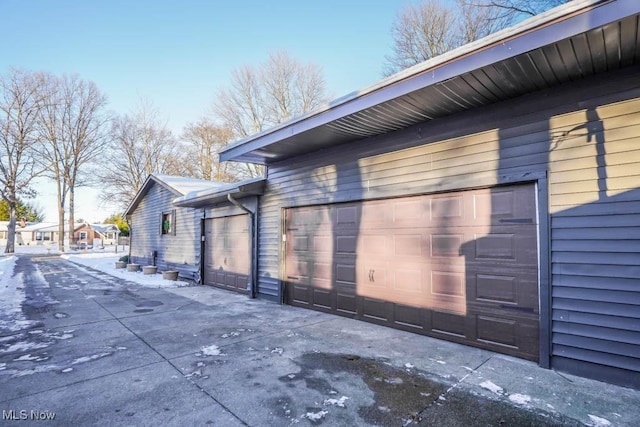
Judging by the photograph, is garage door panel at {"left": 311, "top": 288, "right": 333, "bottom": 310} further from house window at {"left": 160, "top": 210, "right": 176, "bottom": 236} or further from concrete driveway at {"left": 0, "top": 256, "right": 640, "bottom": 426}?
house window at {"left": 160, "top": 210, "right": 176, "bottom": 236}

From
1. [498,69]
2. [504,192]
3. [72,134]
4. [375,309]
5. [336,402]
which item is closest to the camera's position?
[336,402]

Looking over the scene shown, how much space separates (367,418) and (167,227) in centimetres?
1163

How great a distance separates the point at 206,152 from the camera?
24625 mm

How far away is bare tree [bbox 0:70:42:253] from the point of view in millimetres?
23250

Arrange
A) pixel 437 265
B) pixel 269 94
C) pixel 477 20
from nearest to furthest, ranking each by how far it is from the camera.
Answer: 1. pixel 437 265
2. pixel 477 20
3. pixel 269 94

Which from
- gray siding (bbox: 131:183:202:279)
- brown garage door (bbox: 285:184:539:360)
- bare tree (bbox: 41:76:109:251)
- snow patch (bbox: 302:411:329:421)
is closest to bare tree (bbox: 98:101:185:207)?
bare tree (bbox: 41:76:109:251)

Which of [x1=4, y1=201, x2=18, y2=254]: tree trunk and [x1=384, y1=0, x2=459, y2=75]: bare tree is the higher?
[x1=384, y1=0, x2=459, y2=75]: bare tree

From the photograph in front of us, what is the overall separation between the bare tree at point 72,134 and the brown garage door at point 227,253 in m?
24.7

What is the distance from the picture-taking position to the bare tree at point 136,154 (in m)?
25.8

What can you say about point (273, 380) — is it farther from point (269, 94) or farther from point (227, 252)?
point (269, 94)

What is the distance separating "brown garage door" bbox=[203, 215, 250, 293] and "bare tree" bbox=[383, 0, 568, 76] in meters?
10.4

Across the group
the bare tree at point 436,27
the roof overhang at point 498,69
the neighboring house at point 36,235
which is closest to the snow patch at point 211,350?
the roof overhang at point 498,69

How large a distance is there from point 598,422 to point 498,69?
3.04 m

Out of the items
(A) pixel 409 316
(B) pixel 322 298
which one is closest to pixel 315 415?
(A) pixel 409 316
